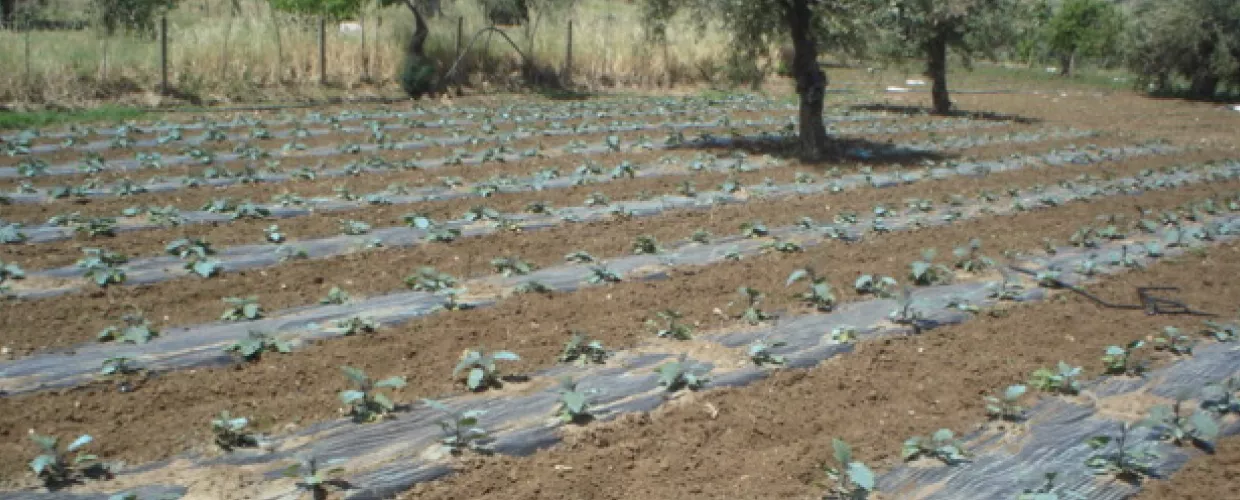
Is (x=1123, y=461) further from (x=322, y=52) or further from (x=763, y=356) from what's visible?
(x=322, y=52)

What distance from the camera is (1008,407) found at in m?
4.86

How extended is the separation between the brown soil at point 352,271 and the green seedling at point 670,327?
177 centimetres

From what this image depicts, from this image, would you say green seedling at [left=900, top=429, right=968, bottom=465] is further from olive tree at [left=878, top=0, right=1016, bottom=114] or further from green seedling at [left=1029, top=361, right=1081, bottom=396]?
olive tree at [left=878, top=0, right=1016, bottom=114]

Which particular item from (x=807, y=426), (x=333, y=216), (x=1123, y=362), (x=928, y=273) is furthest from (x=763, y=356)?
(x=333, y=216)

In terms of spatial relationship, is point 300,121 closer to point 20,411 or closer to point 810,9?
point 810,9

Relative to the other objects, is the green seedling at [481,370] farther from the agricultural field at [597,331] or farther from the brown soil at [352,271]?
the brown soil at [352,271]

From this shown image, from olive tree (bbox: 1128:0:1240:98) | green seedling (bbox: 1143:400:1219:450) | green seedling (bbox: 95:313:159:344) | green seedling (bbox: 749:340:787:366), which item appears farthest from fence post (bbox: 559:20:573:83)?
green seedling (bbox: 1143:400:1219:450)

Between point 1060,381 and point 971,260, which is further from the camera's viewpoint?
point 971,260

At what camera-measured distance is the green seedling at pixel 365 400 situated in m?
4.56

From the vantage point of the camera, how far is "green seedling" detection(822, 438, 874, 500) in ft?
12.7

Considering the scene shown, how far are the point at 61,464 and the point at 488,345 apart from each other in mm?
2365

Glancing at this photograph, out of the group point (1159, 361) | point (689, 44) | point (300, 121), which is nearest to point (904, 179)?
point (1159, 361)

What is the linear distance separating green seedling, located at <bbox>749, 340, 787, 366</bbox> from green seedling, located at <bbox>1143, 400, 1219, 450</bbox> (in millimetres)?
1873

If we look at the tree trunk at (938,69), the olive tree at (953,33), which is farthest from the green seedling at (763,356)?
the tree trunk at (938,69)
